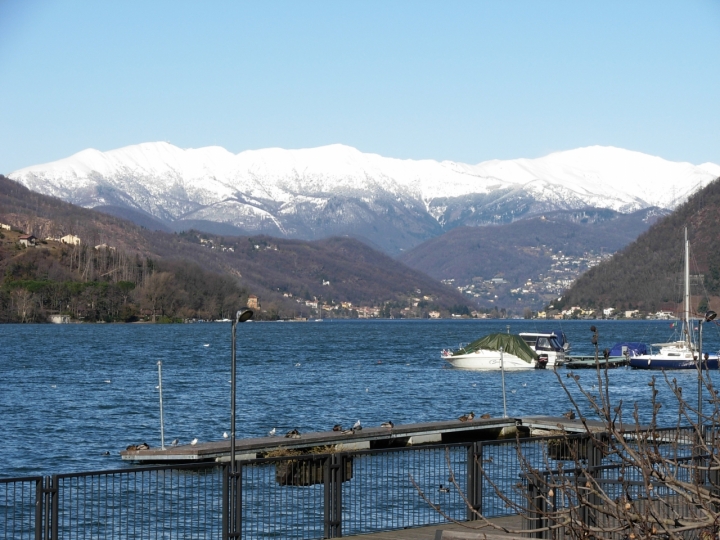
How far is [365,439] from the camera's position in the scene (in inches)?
1083

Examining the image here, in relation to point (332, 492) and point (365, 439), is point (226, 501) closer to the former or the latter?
point (332, 492)

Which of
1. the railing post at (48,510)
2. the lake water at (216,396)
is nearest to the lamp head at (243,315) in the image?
the railing post at (48,510)

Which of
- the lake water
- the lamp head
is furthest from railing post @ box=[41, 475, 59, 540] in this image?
the lake water

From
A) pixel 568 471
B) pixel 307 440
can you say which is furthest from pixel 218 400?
pixel 568 471

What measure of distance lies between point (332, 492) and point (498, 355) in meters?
68.2

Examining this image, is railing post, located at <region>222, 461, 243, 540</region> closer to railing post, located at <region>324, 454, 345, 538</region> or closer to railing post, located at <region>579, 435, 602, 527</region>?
railing post, located at <region>324, 454, 345, 538</region>

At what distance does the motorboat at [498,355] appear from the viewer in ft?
259

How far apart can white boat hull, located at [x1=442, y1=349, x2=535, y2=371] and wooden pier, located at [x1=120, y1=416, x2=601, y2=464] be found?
4774 cm

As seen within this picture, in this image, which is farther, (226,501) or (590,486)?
(226,501)

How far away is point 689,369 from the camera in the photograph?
75.9 meters

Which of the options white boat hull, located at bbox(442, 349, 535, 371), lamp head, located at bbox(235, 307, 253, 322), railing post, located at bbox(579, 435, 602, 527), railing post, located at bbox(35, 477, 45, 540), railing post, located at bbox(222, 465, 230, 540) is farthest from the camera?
white boat hull, located at bbox(442, 349, 535, 371)

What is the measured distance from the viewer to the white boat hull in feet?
258

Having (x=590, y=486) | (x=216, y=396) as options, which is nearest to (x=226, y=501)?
(x=590, y=486)

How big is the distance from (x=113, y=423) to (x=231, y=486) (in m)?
31.3
